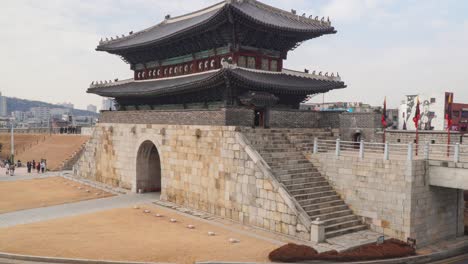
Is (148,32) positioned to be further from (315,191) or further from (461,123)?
(461,123)

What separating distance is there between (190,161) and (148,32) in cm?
1615

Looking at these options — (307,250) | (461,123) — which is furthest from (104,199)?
(461,123)

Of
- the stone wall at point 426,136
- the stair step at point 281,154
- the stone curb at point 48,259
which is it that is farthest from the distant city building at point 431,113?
the stone curb at point 48,259

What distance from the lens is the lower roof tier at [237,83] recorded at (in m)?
20.7

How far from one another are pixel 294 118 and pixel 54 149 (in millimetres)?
39531

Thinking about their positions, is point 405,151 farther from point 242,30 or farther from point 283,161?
point 242,30

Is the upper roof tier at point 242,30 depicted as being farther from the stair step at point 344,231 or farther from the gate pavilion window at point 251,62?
the stair step at point 344,231

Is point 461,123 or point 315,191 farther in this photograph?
point 461,123

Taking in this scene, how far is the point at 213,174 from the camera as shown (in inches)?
820

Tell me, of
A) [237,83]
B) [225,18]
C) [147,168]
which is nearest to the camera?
[237,83]

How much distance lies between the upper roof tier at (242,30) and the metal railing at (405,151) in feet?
24.3

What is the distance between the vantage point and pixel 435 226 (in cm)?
1712

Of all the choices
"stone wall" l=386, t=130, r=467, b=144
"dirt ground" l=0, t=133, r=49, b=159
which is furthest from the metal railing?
"dirt ground" l=0, t=133, r=49, b=159

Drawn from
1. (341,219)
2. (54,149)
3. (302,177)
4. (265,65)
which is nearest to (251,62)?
(265,65)
